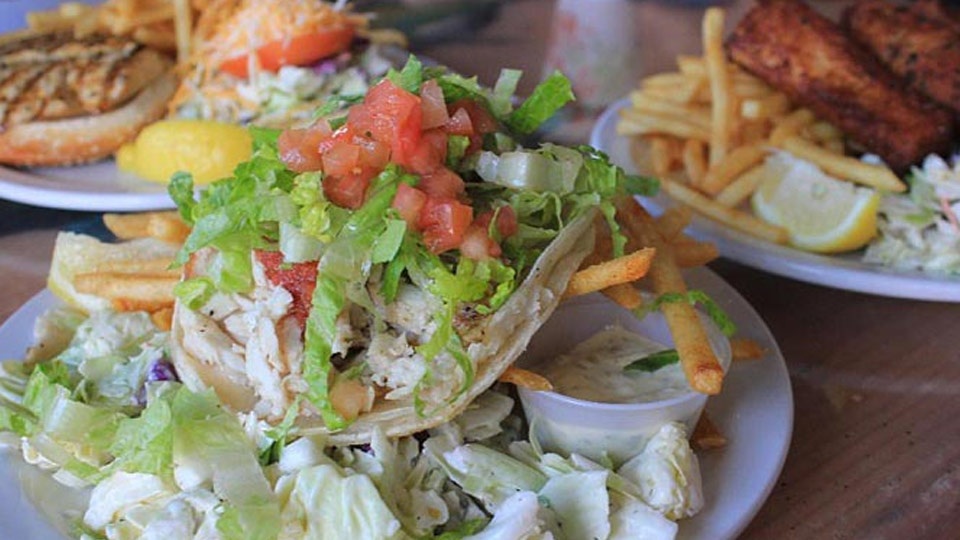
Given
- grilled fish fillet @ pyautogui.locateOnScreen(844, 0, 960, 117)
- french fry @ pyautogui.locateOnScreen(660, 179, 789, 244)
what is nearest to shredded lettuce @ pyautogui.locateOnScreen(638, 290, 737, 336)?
french fry @ pyautogui.locateOnScreen(660, 179, 789, 244)

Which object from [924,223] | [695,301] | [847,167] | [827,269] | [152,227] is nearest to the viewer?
[695,301]

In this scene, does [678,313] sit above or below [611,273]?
below

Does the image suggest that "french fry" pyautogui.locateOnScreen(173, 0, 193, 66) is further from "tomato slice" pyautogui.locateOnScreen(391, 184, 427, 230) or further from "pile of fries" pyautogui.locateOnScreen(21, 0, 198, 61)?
"tomato slice" pyautogui.locateOnScreen(391, 184, 427, 230)

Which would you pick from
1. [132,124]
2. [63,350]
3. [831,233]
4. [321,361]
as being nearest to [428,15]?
[132,124]

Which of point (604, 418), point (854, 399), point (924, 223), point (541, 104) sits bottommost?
point (854, 399)

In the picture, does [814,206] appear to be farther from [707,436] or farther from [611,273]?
[611,273]

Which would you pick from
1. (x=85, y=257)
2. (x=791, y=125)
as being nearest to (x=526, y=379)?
(x=85, y=257)
